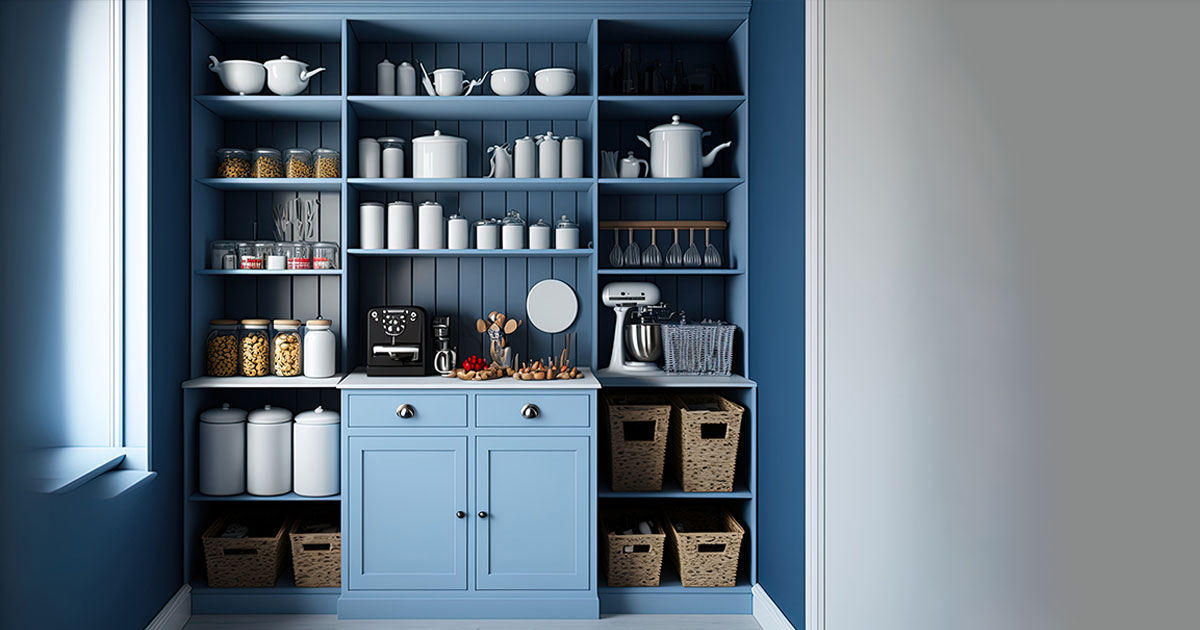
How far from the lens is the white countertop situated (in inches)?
110

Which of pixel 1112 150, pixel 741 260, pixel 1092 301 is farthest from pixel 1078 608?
pixel 741 260

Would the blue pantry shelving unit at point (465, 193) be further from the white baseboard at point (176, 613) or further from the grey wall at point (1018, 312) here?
the grey wall at point (1018, 312)

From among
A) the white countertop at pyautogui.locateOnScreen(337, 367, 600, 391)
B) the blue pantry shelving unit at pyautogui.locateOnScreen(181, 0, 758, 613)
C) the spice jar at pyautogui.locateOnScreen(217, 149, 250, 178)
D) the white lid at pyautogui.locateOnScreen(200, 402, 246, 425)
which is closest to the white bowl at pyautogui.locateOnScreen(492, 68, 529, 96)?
the blue pantry shelving unit at pyautogui.locateOnScreen(181, 0, 758, 613)

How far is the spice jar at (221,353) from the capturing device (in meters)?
3.00

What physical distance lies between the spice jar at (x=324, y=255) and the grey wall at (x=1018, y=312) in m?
2.08

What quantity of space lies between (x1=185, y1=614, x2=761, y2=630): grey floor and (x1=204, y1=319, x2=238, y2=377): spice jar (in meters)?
0.97

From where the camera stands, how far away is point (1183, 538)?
1.04 meters

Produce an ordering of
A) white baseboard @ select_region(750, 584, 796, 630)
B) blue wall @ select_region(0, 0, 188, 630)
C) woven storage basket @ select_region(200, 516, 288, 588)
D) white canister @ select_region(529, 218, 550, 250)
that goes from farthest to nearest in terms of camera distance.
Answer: white canister @ select_region(529, 218, 550, 250) < woven storage basket @ select_region(200, 516, 288, 588) < white baseboard @ select_region(750, 584, 796, 630) < blue wall @ select_region(0, 0, 188, 630)

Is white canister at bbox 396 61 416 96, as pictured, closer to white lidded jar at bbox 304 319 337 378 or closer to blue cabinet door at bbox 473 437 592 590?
white lidded jar at bbox 304 319 337 378

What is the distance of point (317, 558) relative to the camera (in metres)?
2.94

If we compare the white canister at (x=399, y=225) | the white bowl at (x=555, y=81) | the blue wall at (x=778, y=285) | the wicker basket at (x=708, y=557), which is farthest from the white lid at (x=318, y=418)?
the blue wall at (x=778, y=285)

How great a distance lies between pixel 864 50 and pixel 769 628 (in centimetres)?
206

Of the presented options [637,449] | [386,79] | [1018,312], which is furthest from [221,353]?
[1018,312]

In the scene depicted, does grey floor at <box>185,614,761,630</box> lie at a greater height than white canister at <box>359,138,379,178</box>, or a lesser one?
lesser
